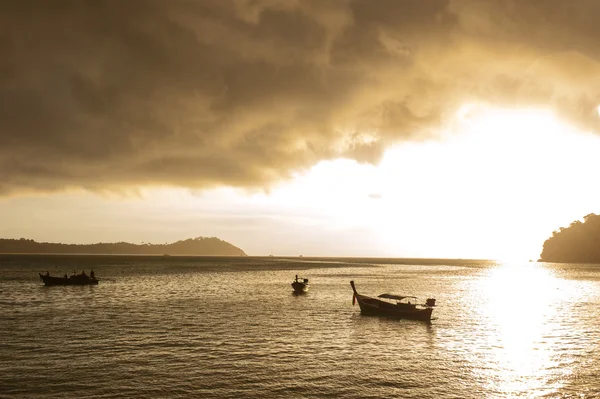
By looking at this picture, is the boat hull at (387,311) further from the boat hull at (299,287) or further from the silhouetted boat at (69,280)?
the silhouetted boat at (69,280)

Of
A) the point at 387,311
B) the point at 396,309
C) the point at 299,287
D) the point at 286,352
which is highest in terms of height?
the point at 396,309

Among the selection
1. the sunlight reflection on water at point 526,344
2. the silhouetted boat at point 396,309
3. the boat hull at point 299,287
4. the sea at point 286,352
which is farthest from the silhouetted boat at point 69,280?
the sunlight reflection on water at point 526,344

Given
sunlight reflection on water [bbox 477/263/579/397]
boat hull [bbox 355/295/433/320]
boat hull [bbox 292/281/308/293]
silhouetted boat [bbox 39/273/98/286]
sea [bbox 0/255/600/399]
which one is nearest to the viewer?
sea [bbox 0/255/600/399]

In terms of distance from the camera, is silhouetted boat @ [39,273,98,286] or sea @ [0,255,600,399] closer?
sea @ [0,255,600,399]

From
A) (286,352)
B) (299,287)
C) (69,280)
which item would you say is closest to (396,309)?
(286,352)

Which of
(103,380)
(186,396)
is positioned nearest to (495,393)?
(186,396)

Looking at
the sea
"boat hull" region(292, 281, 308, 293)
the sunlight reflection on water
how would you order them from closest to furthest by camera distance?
the sea, the sunlight reflection on water, "boat hull" region(292, 281, 308, 293)

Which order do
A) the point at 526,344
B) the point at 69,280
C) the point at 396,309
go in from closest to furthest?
the point at 526,344 → the point at 396,309 → the point at 69,280

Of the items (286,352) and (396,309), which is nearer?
(286,352)

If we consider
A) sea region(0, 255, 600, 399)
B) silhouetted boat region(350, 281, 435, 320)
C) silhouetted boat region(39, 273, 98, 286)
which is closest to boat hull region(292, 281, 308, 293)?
sea region(0, 255, 600, 399)

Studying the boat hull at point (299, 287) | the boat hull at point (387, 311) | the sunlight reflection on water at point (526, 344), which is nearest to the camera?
the sunlight reflection on water at point (526, 344)

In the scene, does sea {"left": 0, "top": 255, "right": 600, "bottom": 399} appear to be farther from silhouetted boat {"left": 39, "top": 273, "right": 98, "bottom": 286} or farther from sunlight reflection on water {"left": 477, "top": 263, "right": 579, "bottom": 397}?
silhouetted boat {"left": 39, "top": 273, "right": 98, "bottom": 286}

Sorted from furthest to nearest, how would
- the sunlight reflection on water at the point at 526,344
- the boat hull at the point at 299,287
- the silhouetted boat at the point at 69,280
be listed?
1. the silhouetted boat at the point at 69,280
2. the boat hull at the point at 299,287
3. the sunlight reflection on water at the point at 526,344

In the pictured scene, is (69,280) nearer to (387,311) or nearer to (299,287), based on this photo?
(299,287)
